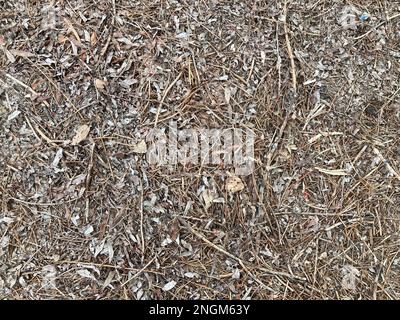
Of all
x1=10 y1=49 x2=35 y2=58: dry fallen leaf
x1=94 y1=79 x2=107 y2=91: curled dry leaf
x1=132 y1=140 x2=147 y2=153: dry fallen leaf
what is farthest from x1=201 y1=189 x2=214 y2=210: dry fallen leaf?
x1=10 y1=49 x2=35 y2=58: dry fallen leaf

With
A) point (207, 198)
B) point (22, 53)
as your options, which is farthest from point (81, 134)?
point (207, 198)

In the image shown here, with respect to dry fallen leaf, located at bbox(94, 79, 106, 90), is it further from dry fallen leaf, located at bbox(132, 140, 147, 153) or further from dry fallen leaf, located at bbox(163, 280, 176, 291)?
dry fallen leaf, located at bbox(163, 280, 176, 291)

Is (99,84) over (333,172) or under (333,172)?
over

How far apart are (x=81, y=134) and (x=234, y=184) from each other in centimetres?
69

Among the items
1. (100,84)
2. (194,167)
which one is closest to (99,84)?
(100,84)

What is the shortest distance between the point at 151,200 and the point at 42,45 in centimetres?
84

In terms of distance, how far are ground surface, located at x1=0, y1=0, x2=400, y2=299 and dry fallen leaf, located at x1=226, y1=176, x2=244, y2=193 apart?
0.03m

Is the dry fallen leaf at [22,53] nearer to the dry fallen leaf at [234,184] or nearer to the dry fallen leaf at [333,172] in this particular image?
the dry fallen leaf at [234,184]

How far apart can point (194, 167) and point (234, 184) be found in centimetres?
19

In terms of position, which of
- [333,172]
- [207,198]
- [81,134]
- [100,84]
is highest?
[100,84]

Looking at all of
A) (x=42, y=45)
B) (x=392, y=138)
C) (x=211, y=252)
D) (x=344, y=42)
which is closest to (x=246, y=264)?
(x=211, y=252)

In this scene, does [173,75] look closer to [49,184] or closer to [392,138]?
[49,184]

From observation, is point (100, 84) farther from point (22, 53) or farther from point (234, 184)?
point (234, 184)

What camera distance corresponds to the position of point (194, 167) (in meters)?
1.84
